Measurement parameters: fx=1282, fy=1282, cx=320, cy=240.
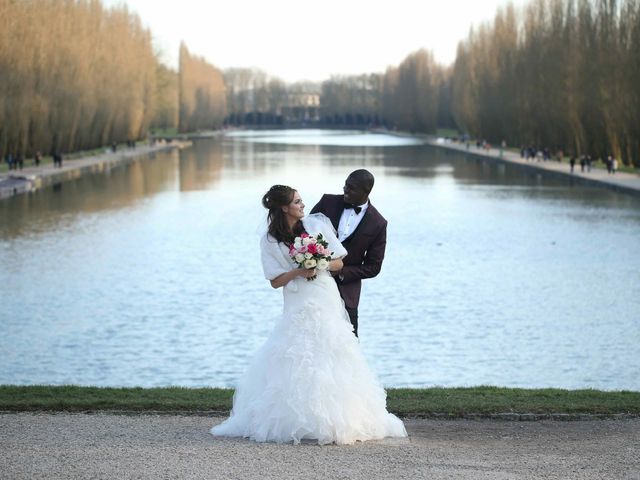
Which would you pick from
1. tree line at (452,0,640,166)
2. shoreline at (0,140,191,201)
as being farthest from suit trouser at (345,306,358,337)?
tree line at (452,0,640,166)

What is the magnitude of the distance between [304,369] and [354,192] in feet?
3.41

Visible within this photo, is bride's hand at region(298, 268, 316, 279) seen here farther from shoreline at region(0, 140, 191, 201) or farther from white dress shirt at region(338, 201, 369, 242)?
shoreline at region(0, 140, 191, 201)

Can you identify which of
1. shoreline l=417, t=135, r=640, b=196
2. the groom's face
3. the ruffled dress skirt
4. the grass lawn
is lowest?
shoreline l=417, t=135, r=640, b=196

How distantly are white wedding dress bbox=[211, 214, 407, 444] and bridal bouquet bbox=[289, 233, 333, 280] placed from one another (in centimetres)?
11

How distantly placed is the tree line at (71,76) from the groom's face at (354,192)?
4526 centimetres

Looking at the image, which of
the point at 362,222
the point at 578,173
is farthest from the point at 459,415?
the point at 578,173

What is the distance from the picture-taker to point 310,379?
7.14 meters

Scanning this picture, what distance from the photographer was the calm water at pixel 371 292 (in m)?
15.0

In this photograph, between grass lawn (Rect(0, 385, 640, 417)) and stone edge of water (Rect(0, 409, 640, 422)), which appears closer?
stone edge of water (Rect(0, 409, 640, 422))

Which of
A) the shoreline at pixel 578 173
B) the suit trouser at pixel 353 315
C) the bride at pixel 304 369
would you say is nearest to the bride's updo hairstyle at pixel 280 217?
the bride at pixel 304 369

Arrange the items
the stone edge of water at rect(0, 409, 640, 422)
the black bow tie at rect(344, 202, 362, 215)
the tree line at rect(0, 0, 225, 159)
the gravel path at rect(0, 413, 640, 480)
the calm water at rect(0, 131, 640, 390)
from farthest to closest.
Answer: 1. the tree line at rect(0, 0, 225, 159)
2. the calm water at rect(0, 131, 640, 390)
3. the stone edge of water at rect(0, 409, 640, 422)
4. the black bow tie at rect(344, 202, 362, 215)
5. the gravel path at rect(0, 413, 640, 480)

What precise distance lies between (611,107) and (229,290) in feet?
116

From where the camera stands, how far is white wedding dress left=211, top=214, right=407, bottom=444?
7094 millimetres

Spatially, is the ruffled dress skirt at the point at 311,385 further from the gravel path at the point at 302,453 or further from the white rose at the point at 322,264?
the white rose at the point at 322,264
